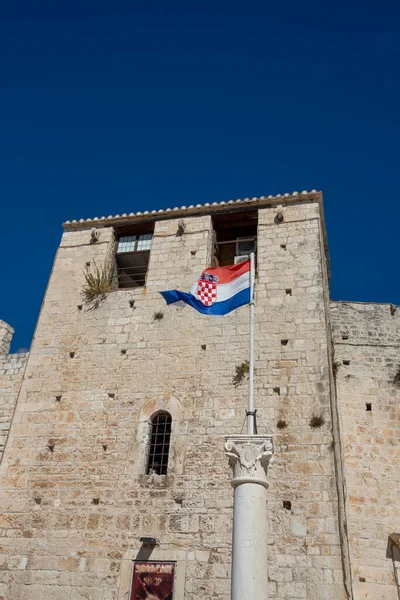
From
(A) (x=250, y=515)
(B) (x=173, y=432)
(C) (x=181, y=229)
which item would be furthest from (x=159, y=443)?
(C) (x=181, y=229)

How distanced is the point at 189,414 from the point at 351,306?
222 inches

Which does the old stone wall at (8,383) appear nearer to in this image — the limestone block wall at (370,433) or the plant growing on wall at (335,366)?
the plant growing on wall at (335,366)

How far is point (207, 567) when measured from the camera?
9.80 meters

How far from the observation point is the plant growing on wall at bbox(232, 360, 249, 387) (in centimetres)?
Result: 1157

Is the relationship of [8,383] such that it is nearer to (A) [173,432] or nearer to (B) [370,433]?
(A) [173,432]

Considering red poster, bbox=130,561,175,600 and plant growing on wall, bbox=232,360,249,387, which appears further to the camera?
plant growing on wall, bbox=232,360,249,387

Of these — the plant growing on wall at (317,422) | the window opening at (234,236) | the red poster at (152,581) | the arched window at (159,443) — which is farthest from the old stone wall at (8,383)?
the plant growing on wall at (317,422)

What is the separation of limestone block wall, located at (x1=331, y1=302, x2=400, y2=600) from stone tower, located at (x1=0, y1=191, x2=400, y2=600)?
1.2 inches

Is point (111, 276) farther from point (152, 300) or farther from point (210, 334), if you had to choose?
point (210, 334)

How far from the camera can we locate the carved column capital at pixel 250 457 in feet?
25.2

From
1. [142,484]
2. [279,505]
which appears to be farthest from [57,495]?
[279,505]

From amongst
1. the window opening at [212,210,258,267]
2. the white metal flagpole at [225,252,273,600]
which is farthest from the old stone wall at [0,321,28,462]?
the white metal flagpole at [225,252,273,600]

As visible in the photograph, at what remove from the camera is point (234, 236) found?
49.4 feet

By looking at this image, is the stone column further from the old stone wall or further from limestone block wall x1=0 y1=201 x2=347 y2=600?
the old stone wall
